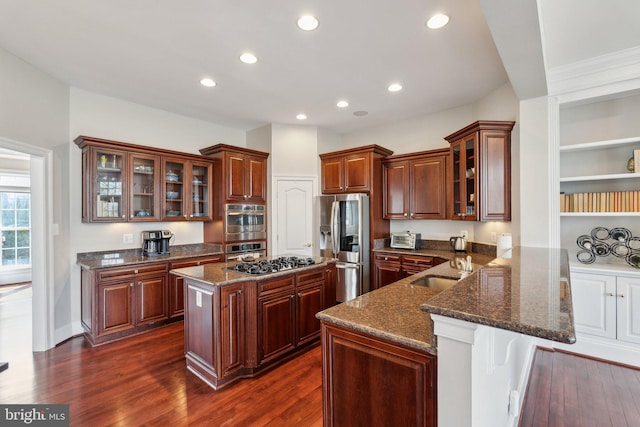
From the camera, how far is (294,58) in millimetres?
2793

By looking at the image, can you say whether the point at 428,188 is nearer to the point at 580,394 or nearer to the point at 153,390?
the point at 580,394

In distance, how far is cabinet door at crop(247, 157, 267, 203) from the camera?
458 cm

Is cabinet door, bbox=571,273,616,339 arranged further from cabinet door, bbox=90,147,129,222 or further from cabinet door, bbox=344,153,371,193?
cabinet door, bbox=90,147,129,222

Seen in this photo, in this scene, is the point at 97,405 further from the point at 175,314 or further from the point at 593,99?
the point at 593,99

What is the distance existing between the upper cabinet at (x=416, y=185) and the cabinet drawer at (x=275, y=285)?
7.71ft

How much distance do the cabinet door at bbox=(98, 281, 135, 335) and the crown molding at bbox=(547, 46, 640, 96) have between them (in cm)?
500

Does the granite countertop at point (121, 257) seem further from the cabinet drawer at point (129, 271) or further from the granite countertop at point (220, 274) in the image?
the granite countertop at point (220, 274)

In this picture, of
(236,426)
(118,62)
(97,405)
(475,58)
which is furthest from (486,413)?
(118,62)

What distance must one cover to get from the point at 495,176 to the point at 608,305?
1.55 metres

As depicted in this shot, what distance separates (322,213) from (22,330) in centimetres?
406

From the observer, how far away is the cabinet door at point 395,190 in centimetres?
439

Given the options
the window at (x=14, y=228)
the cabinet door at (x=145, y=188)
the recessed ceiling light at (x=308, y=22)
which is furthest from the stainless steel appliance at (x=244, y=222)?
the window at (x=14, y=228)

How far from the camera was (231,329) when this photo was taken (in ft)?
7.81

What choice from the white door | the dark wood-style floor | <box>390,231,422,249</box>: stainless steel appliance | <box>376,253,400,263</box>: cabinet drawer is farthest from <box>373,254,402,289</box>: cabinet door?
the dark wood-style floor
